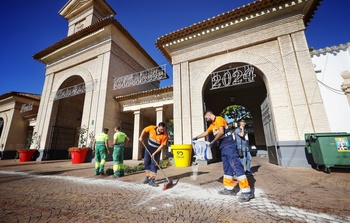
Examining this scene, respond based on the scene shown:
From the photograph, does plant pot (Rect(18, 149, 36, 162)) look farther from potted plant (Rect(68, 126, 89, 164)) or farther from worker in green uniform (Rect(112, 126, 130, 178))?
worker in green uniform (Rect(112, 126, 130, 178))

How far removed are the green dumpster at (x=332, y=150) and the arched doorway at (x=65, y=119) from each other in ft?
45.1

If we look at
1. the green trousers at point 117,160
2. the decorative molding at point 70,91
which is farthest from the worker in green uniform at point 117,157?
the decorative molding at point 70,91

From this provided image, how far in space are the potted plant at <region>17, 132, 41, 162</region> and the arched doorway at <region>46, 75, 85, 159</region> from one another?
2.78 ft

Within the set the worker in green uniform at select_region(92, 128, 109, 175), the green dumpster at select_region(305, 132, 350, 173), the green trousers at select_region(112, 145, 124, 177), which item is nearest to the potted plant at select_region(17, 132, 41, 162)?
the worker in green uniform at select_region(92, 128, 109, 175)

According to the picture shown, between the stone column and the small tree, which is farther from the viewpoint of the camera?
the small tree

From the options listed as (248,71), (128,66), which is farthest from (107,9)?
(248,71)

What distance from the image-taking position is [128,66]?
43.5ft

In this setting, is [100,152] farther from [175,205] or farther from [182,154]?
[175,205]

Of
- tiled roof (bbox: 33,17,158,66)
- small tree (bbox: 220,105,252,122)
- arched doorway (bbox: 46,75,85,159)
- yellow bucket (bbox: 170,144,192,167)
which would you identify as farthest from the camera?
small tree (bbox: 220,105,252,122)

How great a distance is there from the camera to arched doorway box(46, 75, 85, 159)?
12.2 meters

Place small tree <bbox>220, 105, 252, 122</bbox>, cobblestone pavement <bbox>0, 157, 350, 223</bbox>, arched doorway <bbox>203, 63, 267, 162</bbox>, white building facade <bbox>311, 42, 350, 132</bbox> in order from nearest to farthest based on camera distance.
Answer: cobblestone pavement <bbox>0, 157, 350, 223</bbox> < white building facade <bbox>311, 42, 350, 132</bbox> < arched doorway <bbox>203, 63, 267, 162</bbox> < small tree <bbox>220, 105, 252, 122</bbox>

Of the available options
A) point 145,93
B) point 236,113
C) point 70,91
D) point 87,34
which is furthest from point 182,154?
point 236,113

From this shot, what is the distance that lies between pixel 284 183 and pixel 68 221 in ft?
14.6

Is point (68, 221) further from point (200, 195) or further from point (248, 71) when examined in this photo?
point (248, 71)
